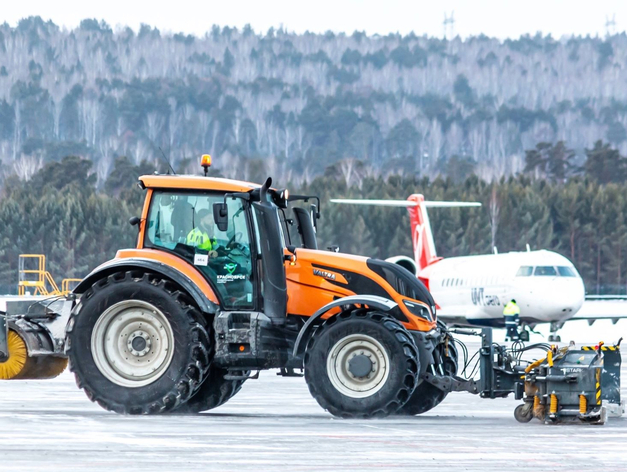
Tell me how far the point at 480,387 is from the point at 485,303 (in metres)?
29.5

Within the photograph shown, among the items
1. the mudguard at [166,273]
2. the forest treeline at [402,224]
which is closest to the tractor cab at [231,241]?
the mudguard at [166,273]

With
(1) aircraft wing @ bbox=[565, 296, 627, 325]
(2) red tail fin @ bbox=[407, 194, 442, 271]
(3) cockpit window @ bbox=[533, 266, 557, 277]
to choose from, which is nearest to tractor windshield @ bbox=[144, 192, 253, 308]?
(1) aircraft wing @ bbox=[565, 296, 627, 325]

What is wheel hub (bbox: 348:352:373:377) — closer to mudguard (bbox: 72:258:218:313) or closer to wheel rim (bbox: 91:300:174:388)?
mudguard (bbox: 72:258:218:313)

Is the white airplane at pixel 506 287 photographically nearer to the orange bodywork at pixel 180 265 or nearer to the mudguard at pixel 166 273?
the orange bodywork at pixel 180 265

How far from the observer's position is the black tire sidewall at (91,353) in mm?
12547

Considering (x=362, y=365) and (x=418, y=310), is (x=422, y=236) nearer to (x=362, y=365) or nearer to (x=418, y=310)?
(x=418, y=310)

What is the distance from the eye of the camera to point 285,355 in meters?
12.9

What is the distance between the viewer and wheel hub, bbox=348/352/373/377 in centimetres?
1252

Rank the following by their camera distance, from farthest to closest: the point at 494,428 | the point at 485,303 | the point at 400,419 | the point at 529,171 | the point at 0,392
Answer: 1. the point at 529,171
2. the point at 485,303
3. the point at 0,392
4. the point at 400,419
5. the point at 494,428

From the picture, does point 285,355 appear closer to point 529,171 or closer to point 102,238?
point 102,238

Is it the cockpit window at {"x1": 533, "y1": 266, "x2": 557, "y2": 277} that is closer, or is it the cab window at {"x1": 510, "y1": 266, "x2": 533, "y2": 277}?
the cockpit window at {"x1": 533, "y1": 266, "x2": 557, "y2": 277}

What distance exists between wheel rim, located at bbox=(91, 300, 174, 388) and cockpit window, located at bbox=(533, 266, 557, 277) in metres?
27.7

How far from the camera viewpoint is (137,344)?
505 inches

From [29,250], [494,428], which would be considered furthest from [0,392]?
[29,250]
